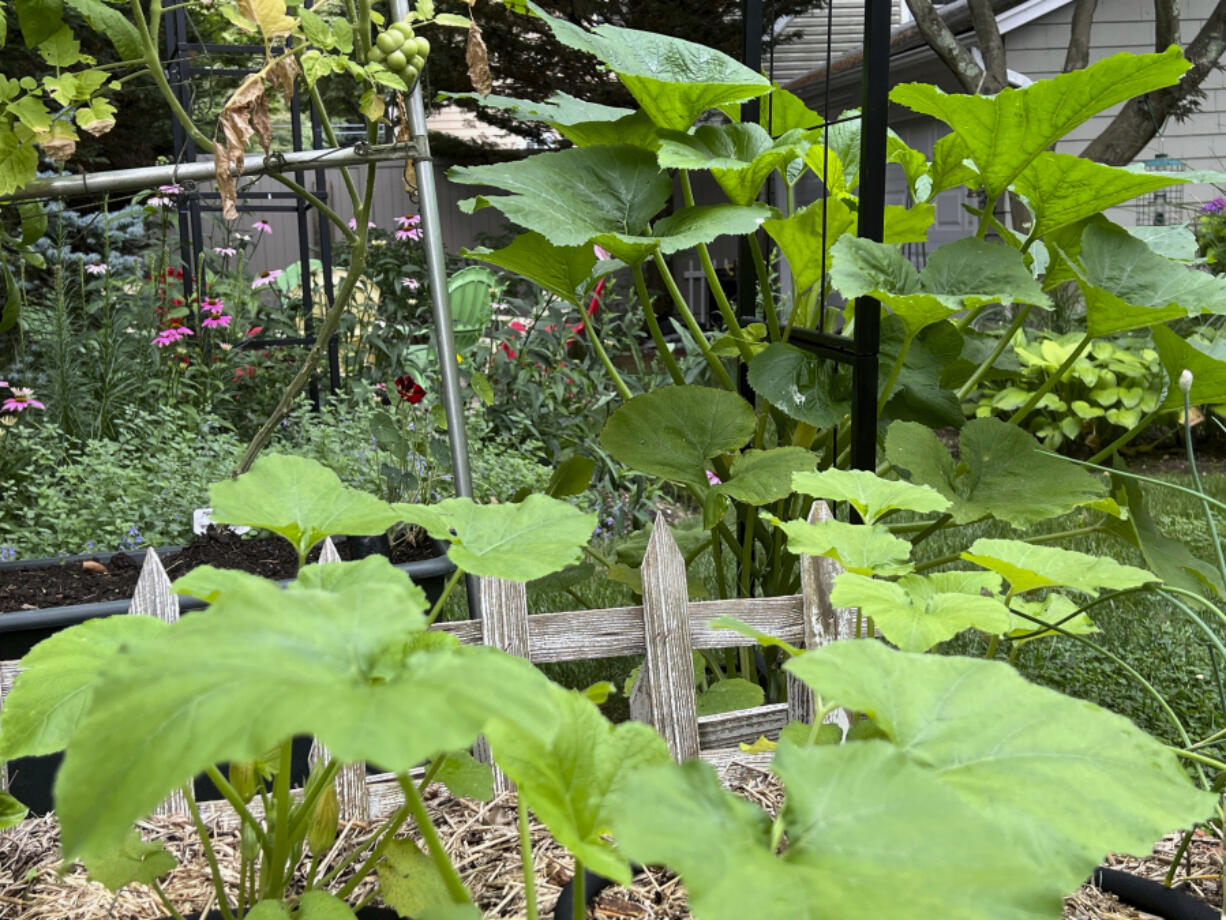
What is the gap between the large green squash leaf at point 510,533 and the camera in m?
0.78

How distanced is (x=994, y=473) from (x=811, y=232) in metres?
0.51

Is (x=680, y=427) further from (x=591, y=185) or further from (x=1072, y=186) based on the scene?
(x=1072, y=186)

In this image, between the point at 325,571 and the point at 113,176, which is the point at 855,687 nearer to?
the point at 325,571

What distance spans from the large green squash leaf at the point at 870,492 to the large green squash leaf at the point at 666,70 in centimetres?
68

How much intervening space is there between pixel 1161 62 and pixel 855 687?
4.13 ft

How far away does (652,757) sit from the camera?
0.60 m

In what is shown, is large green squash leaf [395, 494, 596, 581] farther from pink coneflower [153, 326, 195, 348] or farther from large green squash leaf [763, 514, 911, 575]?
pink coneflower [153, 326, 195, 348]

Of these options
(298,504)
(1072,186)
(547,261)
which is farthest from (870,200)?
(298,504)

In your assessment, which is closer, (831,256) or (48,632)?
(831,256)

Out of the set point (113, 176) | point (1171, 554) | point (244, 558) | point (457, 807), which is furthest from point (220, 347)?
point (1171, 554)

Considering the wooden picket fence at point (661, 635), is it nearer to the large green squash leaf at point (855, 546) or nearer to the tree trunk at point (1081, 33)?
the large green squash leaf at point (855, 546)

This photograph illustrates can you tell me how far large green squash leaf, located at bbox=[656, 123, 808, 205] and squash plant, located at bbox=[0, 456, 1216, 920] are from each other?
3.23ft

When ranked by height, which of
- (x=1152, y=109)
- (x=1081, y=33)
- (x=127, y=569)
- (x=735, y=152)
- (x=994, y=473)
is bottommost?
(x=127, y=569)

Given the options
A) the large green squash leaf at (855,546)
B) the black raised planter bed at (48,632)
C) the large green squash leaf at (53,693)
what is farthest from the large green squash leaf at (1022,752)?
the black raised planter bed at (48,632)
